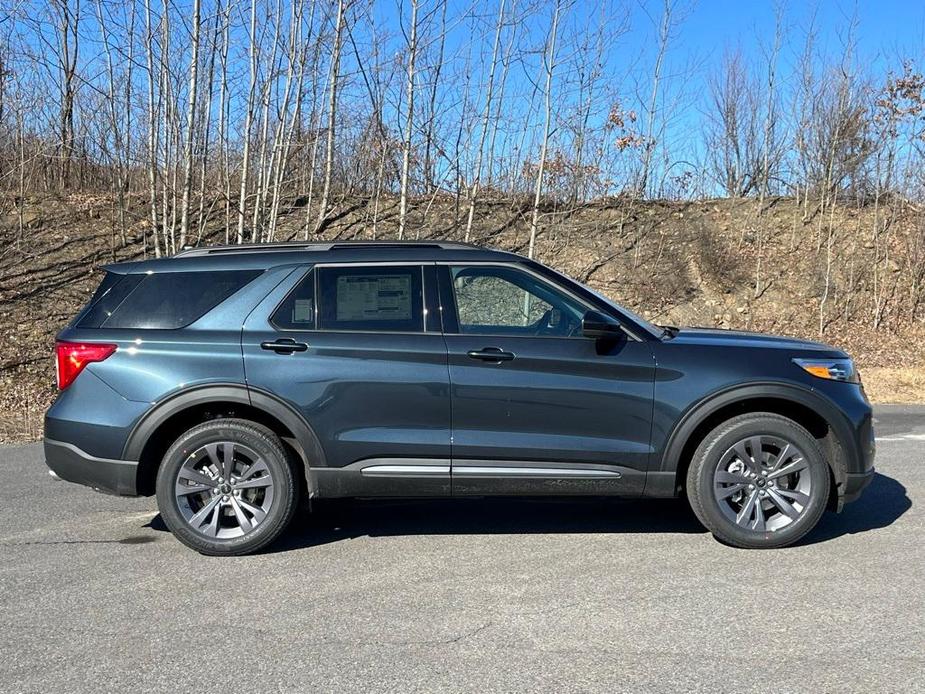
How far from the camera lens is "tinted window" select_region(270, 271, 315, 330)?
4883 mm

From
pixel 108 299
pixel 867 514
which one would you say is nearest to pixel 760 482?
pixel 867 514

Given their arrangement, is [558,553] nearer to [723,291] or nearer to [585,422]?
[585,422]

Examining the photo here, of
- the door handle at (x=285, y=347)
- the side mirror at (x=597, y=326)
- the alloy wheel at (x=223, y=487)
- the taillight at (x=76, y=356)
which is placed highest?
the side mirror at (x=597, y=326)

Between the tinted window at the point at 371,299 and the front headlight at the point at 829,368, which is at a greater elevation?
the tinted window at the point at 371,299

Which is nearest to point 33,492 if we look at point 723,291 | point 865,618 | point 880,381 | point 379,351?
point 379,351

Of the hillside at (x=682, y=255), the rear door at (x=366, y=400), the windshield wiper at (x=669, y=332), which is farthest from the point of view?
the hillside at (x=682, y=255)

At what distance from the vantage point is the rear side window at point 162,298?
4.92 m

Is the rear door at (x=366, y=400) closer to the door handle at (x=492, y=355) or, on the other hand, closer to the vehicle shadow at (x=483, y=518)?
the door handle at (x=492, y=355)

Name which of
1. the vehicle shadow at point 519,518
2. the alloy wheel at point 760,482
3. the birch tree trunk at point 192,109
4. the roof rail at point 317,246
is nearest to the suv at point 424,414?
the alloy wheel at point 760,482

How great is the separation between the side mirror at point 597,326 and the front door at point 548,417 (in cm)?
7

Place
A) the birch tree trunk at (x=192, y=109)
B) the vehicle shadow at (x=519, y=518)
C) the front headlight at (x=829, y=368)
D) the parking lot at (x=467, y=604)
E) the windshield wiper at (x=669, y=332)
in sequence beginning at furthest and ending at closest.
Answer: the birch tree trunk at (x=192, y=109), the vehicle shadow at (x=519, y=518), the windshield wiper at (x=669, y=332), the front headlight at (x=829, y=368), the parking lot at (x=467, y=604)

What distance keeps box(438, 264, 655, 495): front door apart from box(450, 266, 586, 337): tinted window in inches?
5.7

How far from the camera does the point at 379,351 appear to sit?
4.78 m

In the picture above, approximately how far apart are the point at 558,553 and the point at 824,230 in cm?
1667
